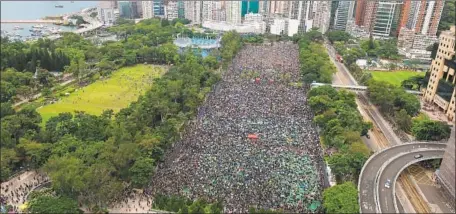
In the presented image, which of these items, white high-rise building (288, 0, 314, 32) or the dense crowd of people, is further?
white high-rise building (288, 0, 314, 32)

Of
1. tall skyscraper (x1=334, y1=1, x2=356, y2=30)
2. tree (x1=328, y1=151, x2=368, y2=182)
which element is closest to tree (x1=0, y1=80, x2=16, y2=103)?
tree (x1=328, y1=151, x2=368, y2=182)

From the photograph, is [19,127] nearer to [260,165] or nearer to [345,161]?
[260,165]

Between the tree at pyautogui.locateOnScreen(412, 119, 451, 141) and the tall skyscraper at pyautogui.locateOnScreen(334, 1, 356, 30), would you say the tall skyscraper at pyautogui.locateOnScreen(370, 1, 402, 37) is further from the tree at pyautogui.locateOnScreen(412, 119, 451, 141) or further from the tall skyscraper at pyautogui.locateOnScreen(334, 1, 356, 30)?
the tree at pyautogui.locateOnScreen(412, 119, 451, 141)

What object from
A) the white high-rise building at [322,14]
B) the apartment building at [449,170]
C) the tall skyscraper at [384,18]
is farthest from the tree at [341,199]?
the white high-rise building at [322,14]

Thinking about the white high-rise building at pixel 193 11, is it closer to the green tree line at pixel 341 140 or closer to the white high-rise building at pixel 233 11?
the white high-rise building at pixel 233 11

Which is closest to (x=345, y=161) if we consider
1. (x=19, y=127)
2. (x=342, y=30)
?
(x=19, y=127)

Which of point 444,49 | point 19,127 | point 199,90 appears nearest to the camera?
point 19,127
